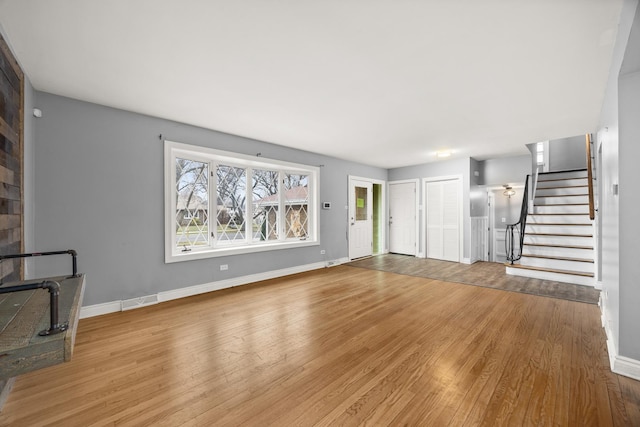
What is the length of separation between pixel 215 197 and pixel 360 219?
392 cm

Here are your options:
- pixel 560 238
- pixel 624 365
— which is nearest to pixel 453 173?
pixel 560 238

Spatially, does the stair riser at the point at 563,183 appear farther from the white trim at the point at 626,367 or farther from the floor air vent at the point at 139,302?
the floor air vent at the point at 139,302

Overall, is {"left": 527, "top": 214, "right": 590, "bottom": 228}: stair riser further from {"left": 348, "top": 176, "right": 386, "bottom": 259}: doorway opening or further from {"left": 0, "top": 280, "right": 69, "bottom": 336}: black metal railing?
{"left": 0, "top": 280, "right": 69, "bottom": 336}: black metal railing

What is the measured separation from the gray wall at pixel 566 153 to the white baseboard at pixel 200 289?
652 cm

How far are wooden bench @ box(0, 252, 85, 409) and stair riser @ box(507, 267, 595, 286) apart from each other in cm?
620

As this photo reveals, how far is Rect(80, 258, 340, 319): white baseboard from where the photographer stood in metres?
3.21

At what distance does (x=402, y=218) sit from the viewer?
762cm

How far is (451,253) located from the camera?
666 centimetres

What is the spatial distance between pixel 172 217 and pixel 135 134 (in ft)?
3.83

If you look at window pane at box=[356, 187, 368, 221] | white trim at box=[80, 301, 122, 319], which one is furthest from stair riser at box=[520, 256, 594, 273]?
white trim at box=[80, 301, 122, 319]

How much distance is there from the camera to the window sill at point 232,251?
3.84 m

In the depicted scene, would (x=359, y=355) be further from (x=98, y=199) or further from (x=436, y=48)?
(x=98, y=199)

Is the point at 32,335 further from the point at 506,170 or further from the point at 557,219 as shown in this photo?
the point at 506,170

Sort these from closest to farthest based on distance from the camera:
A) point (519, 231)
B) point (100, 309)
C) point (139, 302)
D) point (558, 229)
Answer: point (100, 309)
point (139, 302)
point (558, 229)
point (519, 231)
